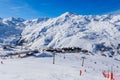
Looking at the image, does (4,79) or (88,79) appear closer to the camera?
(4,79)

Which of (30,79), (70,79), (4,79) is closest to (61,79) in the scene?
(70,79)

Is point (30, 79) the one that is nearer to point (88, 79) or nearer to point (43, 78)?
point (43, 78)

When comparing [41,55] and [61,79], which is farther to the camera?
[41,55]

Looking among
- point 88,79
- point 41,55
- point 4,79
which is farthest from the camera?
point 41,55

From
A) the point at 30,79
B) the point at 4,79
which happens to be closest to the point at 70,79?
the point at 30,79

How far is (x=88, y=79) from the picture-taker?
93.9 feet

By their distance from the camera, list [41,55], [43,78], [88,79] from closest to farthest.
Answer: [43,78] < [88,79] < [41,55]

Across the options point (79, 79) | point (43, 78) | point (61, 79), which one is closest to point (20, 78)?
point (43, 78)

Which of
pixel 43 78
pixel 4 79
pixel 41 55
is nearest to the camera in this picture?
pixel 4 79

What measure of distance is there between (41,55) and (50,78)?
256ft

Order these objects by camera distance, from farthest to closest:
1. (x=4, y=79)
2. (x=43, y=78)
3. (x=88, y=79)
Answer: (x=88, y=79)
(x=43, y=78)
(x=4, y=79)

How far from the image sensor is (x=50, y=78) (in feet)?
88.3

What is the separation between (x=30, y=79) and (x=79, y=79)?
17.6ft

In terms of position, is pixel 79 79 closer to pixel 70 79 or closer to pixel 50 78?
pixel 70 79
